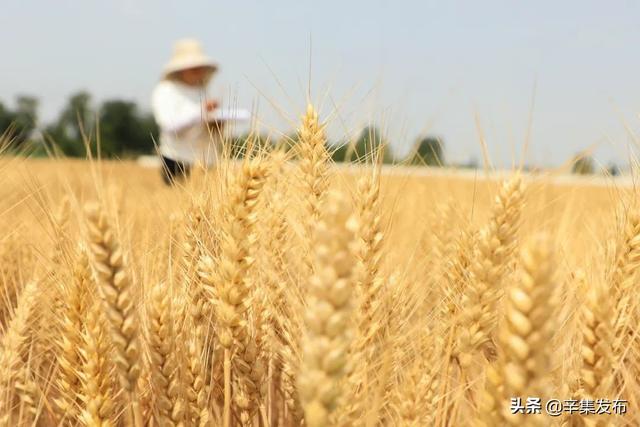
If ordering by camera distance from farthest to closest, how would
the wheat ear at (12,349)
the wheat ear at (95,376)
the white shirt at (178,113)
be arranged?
the white shirt at (178,113) → the wheat ear at (12,349) → the wheat ear at (95,376)

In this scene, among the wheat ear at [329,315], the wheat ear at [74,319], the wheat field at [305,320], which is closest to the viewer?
the wheat ear at [329,315]

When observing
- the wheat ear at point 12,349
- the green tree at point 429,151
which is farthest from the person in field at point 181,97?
the wheat ear at point 12,349

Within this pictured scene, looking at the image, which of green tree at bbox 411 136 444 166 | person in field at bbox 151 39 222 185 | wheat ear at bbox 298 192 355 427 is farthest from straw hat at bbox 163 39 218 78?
wheat ear at bbox 298 192 355 427

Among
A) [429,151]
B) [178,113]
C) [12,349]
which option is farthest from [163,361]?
[178,113]

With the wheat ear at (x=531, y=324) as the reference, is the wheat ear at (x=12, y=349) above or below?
below

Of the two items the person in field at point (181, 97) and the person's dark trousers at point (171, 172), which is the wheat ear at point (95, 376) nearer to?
the person's dark trousers at point (171, 172)

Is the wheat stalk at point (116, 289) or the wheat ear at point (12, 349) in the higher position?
the wheat stalk at point (116, 289)

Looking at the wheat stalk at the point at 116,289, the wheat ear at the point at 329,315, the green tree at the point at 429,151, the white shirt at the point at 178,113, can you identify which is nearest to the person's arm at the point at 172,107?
the white shirt at the point at 178,113

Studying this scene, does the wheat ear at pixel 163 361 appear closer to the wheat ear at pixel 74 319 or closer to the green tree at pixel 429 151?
the wheat ear at pixel 74 319

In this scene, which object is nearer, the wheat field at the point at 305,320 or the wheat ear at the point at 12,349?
the wheat field at the point at 305,320

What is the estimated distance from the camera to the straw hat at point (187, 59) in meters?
5.00

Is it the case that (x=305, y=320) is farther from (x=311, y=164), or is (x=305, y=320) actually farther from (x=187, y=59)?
(x=187, y=59)

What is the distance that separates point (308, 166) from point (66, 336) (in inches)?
22.7

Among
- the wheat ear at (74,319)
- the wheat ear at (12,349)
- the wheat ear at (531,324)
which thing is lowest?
the wheat ear at (12,349)
